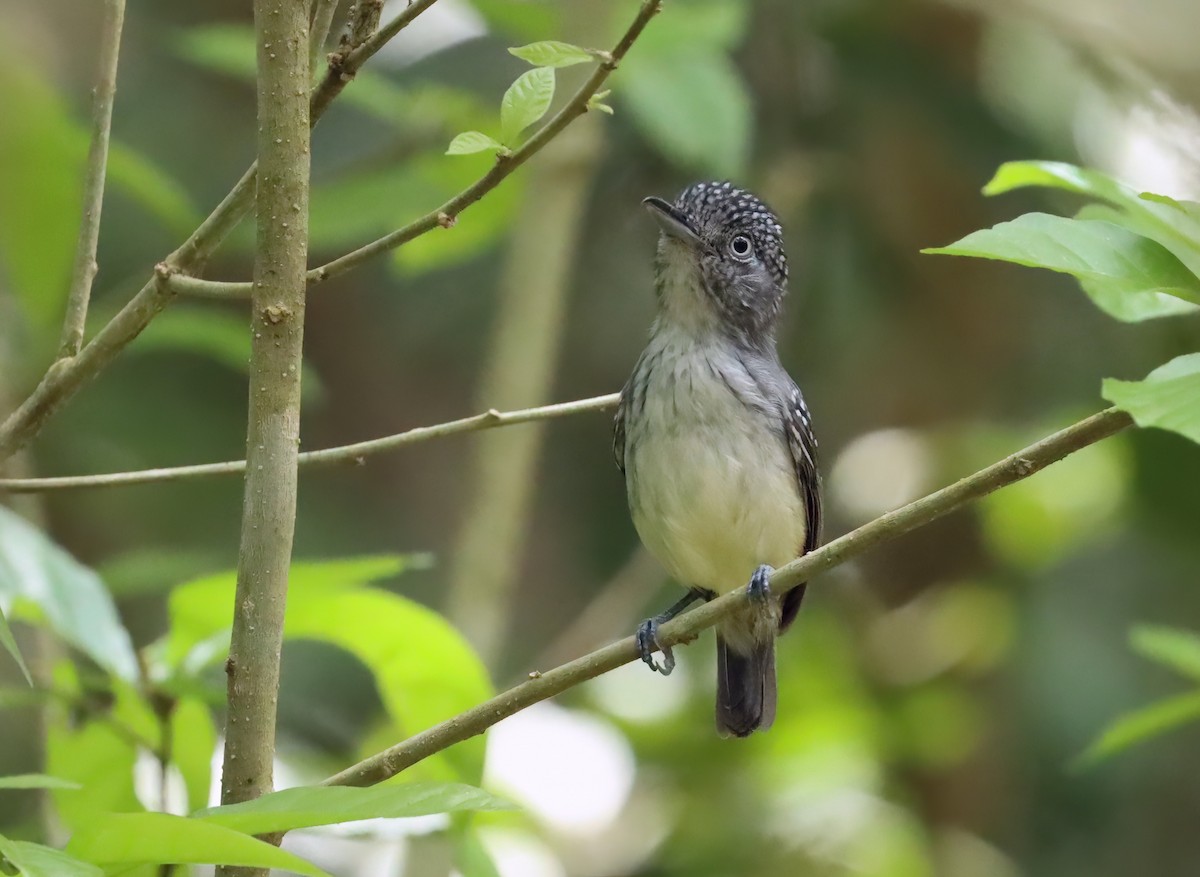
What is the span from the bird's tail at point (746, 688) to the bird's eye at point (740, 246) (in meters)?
1.14

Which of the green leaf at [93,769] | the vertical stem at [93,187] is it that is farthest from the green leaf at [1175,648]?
the vertical stem at [93,187]

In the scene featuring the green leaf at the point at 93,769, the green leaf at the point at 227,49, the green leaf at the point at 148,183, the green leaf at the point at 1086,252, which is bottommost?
the green leaf at the point at 93,769

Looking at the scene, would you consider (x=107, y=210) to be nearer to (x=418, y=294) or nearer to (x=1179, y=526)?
(x=418, y=294)

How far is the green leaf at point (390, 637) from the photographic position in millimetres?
2570

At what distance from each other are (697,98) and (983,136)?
173 cm

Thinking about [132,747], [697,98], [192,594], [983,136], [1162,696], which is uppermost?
[983,136]

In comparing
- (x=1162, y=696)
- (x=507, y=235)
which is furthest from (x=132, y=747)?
(x=1162, y=696)

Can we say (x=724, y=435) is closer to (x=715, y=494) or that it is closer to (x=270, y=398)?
(x=715, y=494)

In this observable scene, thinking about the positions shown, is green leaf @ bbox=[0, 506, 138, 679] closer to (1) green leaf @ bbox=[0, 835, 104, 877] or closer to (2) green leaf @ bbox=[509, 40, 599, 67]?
(1) green leaf @ bbox=[0, 835, 104, 877]

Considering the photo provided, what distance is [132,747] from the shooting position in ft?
8.46

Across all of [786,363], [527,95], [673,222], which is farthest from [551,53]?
[786,363]

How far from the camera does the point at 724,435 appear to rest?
3854 millimetres

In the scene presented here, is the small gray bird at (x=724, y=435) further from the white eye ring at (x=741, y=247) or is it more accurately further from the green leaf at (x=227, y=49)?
the green leaf at (x=227, y=49)

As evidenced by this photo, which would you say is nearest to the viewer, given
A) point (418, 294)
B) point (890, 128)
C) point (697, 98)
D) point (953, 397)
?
point (697, 98)
